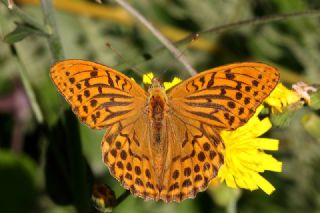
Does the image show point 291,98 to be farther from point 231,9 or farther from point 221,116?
point 231,9

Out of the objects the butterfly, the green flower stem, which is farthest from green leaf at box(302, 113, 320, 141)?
the green flower stem

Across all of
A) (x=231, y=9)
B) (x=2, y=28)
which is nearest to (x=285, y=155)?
(x=231, y=9)

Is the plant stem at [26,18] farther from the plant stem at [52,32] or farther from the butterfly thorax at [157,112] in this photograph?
the butterfly thorax at [157,112]

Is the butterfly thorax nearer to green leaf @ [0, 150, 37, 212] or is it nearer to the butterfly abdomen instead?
the butterfly abdomen

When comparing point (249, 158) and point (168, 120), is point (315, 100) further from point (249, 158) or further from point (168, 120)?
point (168, 120)

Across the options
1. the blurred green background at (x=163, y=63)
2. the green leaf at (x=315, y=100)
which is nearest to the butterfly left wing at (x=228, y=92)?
the green leaf at (x=315, y=100)
